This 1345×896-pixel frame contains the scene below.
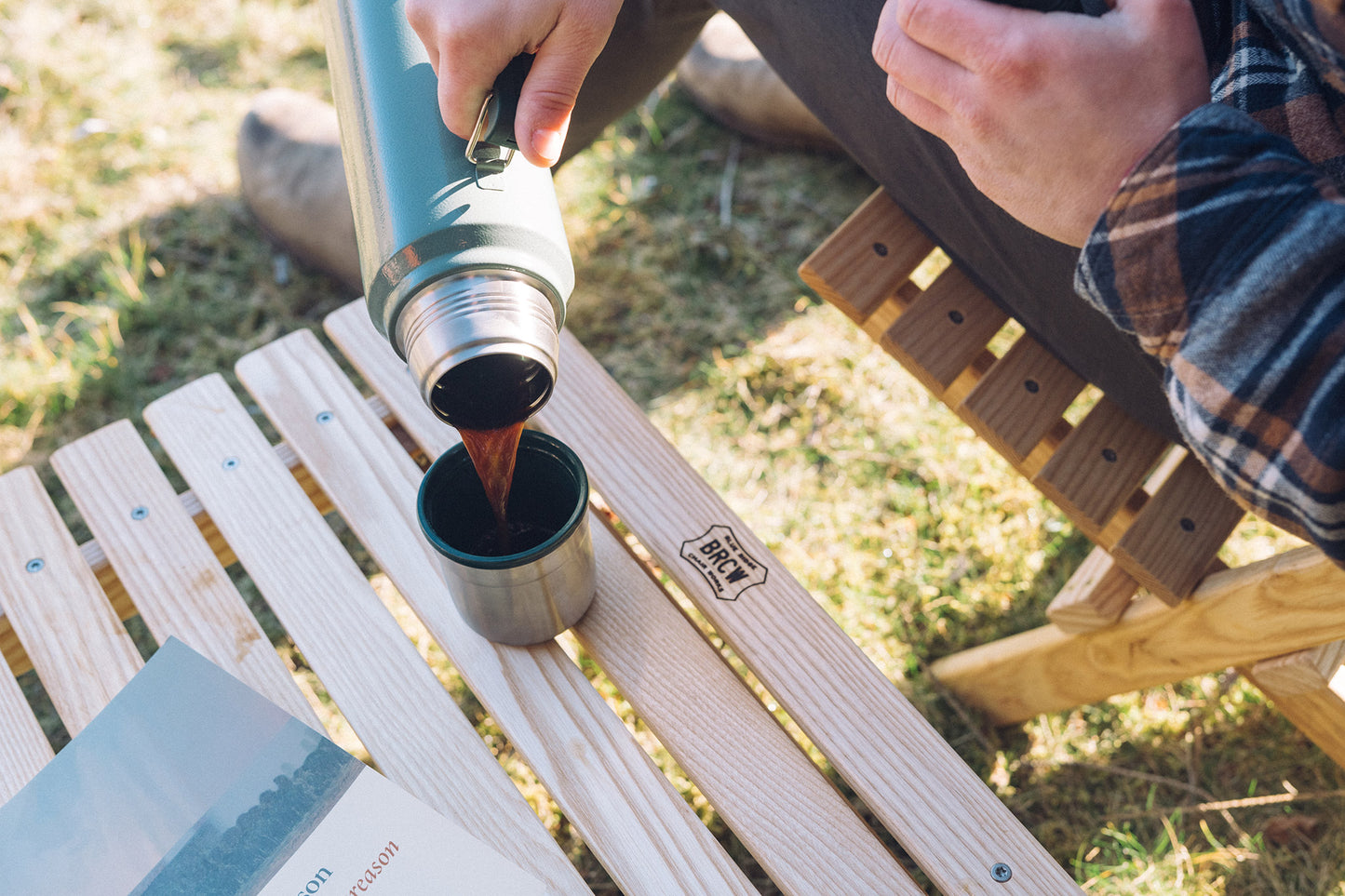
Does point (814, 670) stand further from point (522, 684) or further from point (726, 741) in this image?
point (522, 684)

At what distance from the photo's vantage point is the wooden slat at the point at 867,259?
1.08 meters

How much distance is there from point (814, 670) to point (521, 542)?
0.30 m

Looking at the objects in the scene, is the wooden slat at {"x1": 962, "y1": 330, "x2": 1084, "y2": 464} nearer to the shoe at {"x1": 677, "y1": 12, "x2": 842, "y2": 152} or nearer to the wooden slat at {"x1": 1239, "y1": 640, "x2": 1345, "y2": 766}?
the wooden slat at {"x1": 1239, "y1": 640, "x2": 1345, "y2": 766}

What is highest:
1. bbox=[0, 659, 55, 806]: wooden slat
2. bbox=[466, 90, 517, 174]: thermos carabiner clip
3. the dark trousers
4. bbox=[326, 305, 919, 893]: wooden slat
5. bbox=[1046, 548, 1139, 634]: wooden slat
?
the dark trousers

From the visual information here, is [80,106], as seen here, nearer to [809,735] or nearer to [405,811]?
[405,811]

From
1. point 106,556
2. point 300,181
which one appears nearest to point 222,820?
point 106,556

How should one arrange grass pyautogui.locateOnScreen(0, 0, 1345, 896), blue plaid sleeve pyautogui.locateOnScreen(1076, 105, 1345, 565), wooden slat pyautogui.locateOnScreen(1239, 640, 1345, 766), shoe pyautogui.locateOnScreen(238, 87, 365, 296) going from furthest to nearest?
shoe pyautogui.locateOnScreen(238, 87, 365, 296), grass pyautogui.locateOnScreen(0, 0, 1345, 896), wooden slat pyautogui.locateOnScreen(1239, 640, 1345, 766), blue plaid sleeve pyautogui.locateOnScreen(1076, 105, 1345, 565)

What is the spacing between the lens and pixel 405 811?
0.83 m

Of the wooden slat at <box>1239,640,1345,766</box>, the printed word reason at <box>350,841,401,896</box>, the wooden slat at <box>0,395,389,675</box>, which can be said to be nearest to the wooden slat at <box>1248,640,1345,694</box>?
the wooden slat at <box>1239,640,1345,766</box>

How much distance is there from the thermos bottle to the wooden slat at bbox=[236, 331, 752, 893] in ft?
0.89

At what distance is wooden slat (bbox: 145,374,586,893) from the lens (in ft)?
2.82

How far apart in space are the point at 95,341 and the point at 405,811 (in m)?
1.33

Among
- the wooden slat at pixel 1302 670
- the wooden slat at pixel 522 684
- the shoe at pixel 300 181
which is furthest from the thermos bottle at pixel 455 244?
the shoe at pixel 300 181

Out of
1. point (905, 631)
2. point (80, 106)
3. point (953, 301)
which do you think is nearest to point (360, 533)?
point (953, 301)
